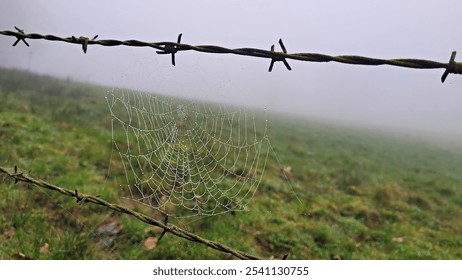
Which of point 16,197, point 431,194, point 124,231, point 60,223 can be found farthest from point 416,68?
point 431,194

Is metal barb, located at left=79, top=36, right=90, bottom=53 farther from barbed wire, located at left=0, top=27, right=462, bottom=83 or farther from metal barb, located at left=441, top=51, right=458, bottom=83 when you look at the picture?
metal barb, located at left=441, top=51, right=458, bottom=83

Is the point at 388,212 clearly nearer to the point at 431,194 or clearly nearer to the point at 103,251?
the point at 431,194

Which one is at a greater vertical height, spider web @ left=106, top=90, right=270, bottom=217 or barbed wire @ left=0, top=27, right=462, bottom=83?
barbed wire @ left=0, top=27, right=462, bottom=83

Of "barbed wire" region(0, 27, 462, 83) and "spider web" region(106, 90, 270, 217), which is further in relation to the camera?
"spider web" region(106, 90, 270, 217)

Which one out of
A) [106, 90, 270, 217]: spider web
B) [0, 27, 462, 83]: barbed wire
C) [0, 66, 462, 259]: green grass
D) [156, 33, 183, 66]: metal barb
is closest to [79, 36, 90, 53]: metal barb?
[0, 27, 462, 83]: barbed wire

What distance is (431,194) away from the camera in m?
12.4

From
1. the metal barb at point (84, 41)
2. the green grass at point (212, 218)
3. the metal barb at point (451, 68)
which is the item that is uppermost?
the metal barb at point (451, 68)

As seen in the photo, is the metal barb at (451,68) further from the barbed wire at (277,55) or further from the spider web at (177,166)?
Answer: the spider web at (177,166)

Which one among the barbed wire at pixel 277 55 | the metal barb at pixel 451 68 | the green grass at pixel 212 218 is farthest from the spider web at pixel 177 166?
the metal barb at pixel 451 68

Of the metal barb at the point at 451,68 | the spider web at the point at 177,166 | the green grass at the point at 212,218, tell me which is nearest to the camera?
→ the metal barb at the point at 451,68

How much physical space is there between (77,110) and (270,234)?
1460 cm

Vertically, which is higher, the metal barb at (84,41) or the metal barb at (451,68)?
the metal barb at (451,68)

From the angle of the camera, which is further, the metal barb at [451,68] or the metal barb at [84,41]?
the metal barb at [84,41]

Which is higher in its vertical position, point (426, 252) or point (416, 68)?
point (416, 68)
